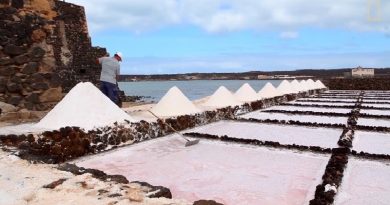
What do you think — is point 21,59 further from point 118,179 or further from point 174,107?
point 118,179

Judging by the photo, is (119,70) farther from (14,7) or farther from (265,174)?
(265,174)

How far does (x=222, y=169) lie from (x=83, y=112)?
5.63 feet

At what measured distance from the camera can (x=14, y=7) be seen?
15.8 feet

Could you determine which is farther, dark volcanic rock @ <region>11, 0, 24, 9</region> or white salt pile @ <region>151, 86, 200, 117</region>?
white salt pile @ <region>151, 86, 200, 117</region>

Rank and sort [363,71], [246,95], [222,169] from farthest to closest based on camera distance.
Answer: [363,71], [246,95], [222,169]

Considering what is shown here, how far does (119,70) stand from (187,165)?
12.2 feet

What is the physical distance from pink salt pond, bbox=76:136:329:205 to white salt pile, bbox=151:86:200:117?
1436 millimetres

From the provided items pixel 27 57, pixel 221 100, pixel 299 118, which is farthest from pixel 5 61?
pixel 299 118

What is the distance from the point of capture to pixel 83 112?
4020mm

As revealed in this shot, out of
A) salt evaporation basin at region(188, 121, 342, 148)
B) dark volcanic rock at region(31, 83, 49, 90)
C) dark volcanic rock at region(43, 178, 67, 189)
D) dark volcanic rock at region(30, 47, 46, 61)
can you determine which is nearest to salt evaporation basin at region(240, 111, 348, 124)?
salt evaporation basin at region(188, 121, 342, 148)

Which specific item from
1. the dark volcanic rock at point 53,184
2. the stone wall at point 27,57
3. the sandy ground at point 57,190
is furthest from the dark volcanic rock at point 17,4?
the dark volcanic rock at point 53,184

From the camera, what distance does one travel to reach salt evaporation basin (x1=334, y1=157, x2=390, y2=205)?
2361 mm

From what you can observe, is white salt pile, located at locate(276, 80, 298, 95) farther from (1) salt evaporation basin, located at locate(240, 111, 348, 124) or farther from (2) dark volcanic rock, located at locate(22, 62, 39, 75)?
(2) dark volcanic rock, located at locate(22, 62, 39, 75)

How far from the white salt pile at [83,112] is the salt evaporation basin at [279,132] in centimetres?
143
